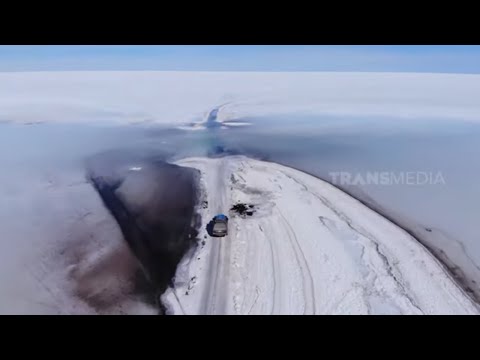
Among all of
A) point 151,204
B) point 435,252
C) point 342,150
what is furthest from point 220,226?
point 435,252

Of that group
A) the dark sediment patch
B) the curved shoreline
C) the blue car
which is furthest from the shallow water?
the blue car

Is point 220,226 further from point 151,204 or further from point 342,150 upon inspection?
point 342,150

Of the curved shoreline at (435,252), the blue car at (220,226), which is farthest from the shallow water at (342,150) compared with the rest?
the blue car at (220,226)

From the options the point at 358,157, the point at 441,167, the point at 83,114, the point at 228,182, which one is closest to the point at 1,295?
the point at 83,114

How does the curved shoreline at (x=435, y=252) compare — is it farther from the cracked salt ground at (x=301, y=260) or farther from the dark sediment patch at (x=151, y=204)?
the dark sediment patch at (x=151, y=204)
